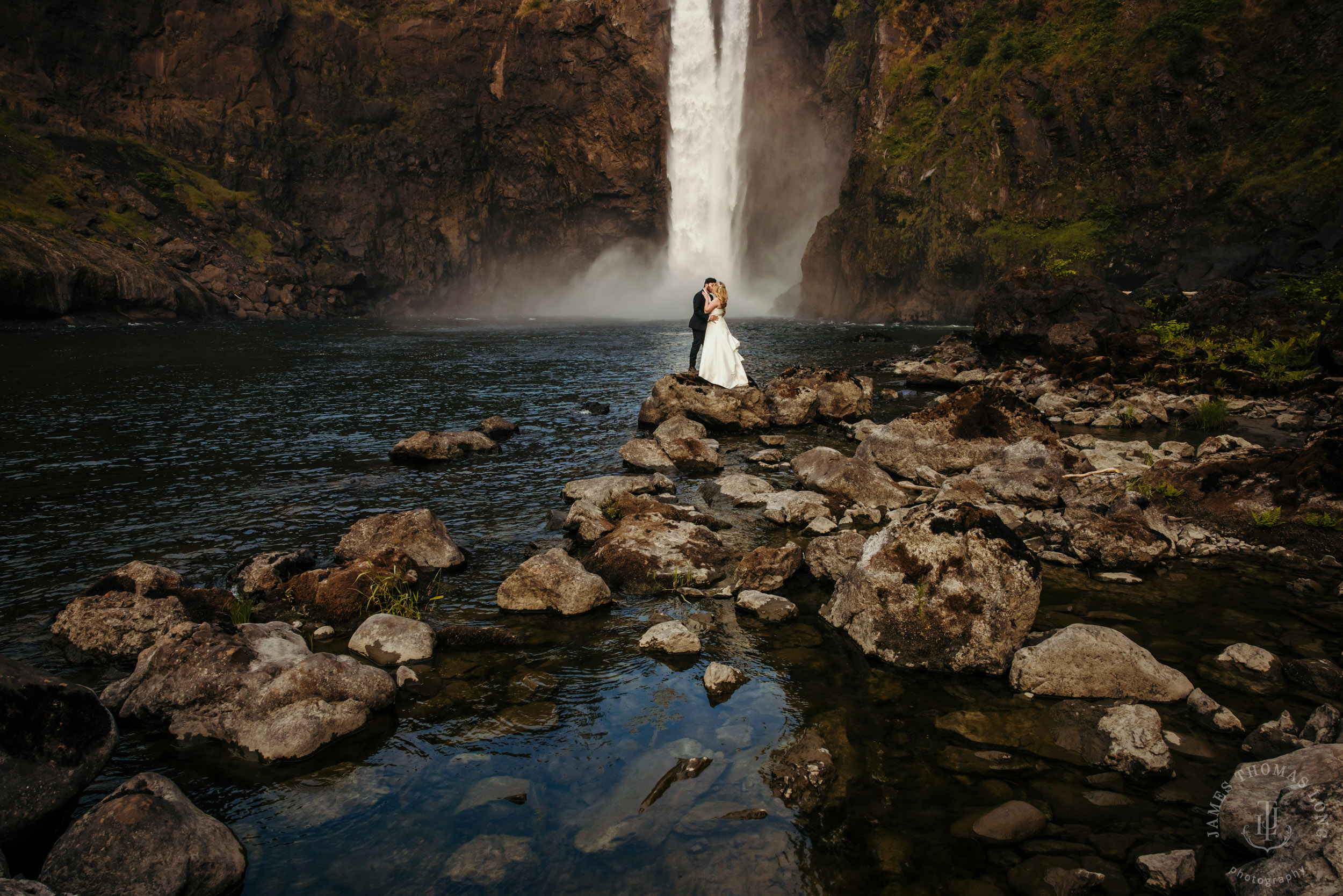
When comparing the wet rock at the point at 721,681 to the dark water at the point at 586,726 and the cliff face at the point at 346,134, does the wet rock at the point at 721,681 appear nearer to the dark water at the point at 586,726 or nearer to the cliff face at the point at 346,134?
the dark water at the point at 586,726

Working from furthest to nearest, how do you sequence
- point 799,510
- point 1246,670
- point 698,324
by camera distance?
1. point 698,324
2. point 799,510
3. point 1246,670

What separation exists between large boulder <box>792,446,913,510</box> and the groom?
7641mm

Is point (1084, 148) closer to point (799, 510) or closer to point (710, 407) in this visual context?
point (710, 407)

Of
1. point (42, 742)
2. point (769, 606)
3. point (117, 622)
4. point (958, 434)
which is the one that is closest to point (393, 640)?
point (42, 742)

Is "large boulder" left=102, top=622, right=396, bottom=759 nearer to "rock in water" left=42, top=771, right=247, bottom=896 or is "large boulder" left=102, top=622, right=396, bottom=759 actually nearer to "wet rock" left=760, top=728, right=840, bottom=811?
"rock in water" left=42, top=771, right=247, bottom=896

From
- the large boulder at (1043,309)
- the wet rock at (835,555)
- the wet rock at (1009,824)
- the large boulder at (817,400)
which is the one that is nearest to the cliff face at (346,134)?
the large boulder at (817,400)

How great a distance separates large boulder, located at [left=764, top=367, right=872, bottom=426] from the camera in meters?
18.9

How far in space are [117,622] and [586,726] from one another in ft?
16.4

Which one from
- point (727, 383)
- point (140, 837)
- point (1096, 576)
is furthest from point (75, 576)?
point (727, 383)

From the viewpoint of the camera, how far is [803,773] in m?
5.13

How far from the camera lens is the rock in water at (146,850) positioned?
3.83 m

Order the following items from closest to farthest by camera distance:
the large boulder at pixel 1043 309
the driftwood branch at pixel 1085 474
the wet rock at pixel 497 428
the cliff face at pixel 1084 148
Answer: the driftwood branch at pixel 1085 474 → the wet rock at pixel 497 428 → the large boulder at pixel 1043 309 → the cliff face at pixel 1084 148

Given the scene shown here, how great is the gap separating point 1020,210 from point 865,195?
16936mm

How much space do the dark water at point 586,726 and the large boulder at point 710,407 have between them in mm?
4626
